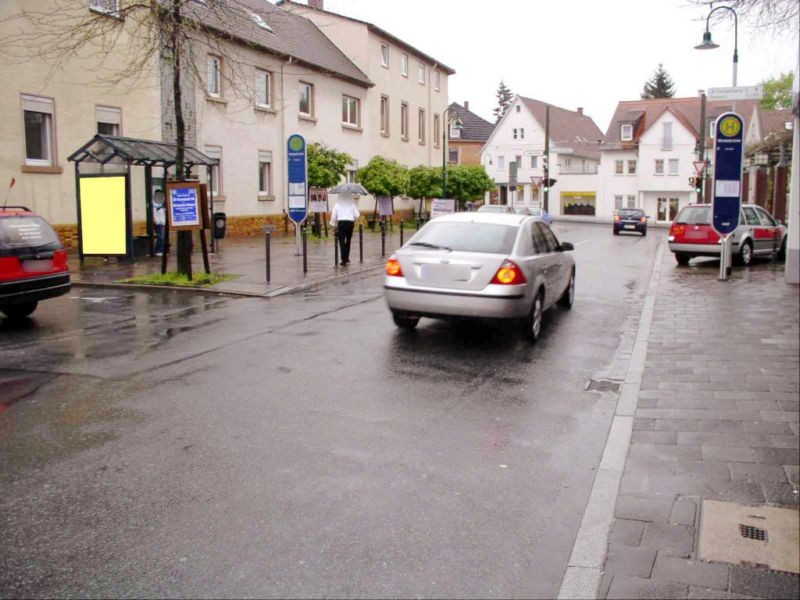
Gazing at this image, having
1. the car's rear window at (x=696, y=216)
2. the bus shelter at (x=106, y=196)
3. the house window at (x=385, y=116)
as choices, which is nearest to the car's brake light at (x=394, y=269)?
the bus shelter at (x=106, y=196)

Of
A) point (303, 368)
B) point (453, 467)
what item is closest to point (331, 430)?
point (453, 467)

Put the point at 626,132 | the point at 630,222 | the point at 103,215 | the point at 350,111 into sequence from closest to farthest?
the point at 103,215, the point at 630,222, the point at 350,111, the point at 626,132

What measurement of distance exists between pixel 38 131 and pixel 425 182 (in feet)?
79.3

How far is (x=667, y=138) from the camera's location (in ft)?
A: 218

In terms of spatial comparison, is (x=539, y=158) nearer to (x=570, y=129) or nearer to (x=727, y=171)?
(x=570, y=129)

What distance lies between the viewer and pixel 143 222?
78.9ft

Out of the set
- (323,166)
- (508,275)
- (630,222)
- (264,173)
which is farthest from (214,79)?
(508,275)

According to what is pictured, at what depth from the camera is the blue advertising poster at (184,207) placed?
15203mm

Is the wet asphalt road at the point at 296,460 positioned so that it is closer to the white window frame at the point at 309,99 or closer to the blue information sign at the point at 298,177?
the blue information sign at the point at 298,177

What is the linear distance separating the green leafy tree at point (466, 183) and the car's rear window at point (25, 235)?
3449 cm

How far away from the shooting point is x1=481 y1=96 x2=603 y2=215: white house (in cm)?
7312

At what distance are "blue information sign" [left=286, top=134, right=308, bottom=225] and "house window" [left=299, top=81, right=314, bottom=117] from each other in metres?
17.4

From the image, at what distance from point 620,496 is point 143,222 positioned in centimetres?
2181

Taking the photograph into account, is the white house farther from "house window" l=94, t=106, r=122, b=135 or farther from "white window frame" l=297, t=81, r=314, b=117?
"house window" l=94, t=106, r=122, b=135
